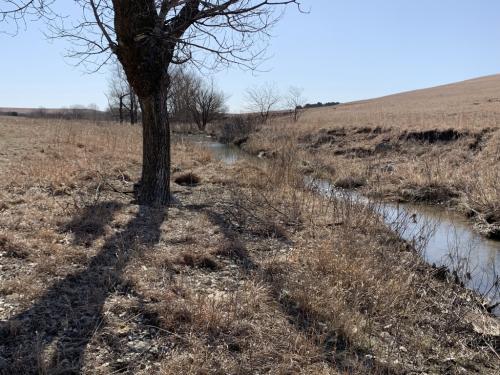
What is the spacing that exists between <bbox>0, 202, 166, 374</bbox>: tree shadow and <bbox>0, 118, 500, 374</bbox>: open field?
0.5 inches

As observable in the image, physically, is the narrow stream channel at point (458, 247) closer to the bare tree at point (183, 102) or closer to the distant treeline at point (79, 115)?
the distant treeline at point (79, 115)

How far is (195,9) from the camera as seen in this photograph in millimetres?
7340

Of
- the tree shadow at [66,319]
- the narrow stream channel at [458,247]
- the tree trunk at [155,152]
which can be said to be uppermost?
the tree trunk at [155,152]

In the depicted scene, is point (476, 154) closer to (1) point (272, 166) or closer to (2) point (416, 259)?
(1) point (272, 166)

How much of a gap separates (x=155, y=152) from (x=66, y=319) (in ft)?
14.6

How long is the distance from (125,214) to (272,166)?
5353 millimetres

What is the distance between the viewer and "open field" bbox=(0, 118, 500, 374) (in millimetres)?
3439

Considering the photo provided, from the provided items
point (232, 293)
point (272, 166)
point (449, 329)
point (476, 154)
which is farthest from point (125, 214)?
point (476, 154)

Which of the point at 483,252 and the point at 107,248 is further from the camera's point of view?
the point at 483,252

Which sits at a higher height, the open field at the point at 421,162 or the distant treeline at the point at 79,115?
the distant treeline at the point at 79,115

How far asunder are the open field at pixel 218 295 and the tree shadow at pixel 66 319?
0.04 ft

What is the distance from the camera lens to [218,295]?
14.4ft

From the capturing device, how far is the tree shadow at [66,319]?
10.2 feet

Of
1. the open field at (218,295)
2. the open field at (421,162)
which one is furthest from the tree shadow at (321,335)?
the open field at (421,162)
